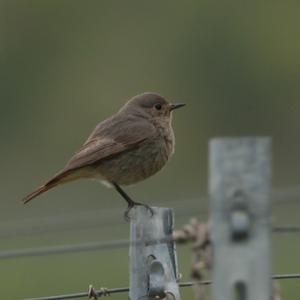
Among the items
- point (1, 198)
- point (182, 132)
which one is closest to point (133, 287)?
point (1, 198)

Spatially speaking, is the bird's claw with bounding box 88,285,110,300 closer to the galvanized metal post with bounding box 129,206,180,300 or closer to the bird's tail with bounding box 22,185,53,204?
the galvanized metal post with bounding box 129,206,180,300

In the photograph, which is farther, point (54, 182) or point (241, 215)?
Answer: point (54, 182)

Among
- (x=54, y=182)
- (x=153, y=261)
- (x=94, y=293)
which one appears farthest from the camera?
(x=54, y=182)

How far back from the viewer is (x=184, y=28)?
36.3 m

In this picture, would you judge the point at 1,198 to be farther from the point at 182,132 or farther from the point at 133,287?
the point at 133,287

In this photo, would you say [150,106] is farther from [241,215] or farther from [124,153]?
[241,215]

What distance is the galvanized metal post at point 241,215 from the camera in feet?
16.1

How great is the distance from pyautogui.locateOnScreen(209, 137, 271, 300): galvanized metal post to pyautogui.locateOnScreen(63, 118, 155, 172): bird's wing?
186 inches

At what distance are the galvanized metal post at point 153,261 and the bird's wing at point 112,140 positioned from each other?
3.38 meters

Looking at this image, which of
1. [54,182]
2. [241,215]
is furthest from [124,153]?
[241,215]

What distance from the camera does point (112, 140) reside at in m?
9.91

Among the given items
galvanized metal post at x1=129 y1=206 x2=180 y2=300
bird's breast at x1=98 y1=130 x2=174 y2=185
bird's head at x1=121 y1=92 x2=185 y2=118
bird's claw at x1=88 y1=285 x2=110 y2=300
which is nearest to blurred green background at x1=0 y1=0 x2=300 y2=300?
bird's head at x1=121 y1=92 x2=185 y2=118

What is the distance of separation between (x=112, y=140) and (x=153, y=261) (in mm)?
3707

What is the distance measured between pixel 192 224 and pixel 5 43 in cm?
3051
